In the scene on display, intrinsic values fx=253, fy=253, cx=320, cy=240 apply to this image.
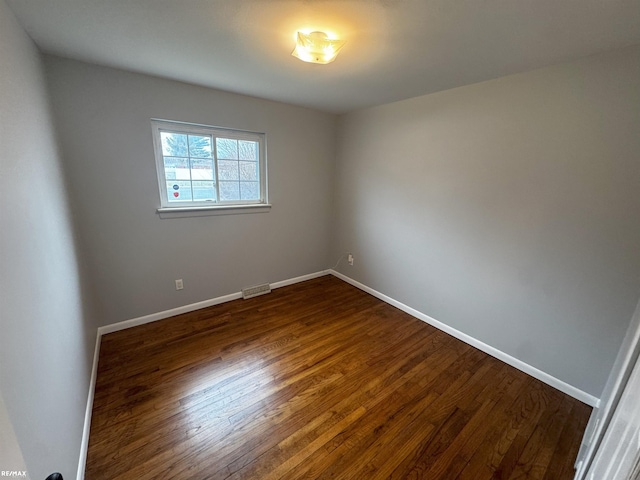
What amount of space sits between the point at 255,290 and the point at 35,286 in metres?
2.13

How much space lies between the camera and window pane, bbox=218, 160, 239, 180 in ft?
8.73

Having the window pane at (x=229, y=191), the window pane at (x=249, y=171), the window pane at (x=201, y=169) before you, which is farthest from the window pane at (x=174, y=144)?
the window pane at (x=249, y=171)

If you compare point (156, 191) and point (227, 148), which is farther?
point (227, 148)

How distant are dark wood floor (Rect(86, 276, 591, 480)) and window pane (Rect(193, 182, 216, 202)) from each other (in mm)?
1253

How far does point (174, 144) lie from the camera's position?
2.37m

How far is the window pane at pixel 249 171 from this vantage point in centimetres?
282

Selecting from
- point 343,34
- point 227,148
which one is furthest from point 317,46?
point 227,148

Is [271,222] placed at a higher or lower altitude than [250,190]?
lower

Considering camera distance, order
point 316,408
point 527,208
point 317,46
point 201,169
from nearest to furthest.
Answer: point 317,46 → point 316,408 → point 527,208 → point 201,169

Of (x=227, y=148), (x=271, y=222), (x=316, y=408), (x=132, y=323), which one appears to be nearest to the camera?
(x=316, y=408)

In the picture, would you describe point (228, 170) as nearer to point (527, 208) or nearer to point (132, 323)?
point (132, 323)

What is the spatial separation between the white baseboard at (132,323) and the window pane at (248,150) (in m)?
1.56

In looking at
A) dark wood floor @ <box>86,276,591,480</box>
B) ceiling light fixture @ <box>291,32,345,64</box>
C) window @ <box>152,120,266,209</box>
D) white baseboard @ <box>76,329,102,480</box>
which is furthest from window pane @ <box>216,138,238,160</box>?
white baseboard @ <box>76,329,102,480</box>

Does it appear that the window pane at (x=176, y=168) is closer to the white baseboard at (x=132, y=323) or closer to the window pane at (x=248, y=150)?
the window pane at (x=248, y=150)
